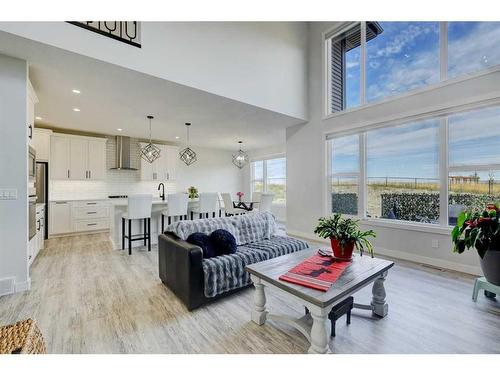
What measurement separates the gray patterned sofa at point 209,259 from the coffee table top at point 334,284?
1.58 ft

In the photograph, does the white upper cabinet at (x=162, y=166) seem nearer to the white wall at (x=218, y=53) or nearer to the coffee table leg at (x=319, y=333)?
the white wall at (x=218, y=53)

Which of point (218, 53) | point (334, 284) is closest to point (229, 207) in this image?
point (218, 53)

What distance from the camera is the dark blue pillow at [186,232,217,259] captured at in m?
2.50

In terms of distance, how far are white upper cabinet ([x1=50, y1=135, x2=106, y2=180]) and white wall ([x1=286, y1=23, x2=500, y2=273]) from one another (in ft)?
16.7

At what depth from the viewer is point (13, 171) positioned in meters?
2.62

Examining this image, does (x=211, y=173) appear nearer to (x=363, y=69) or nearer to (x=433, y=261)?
(x=363, y=69)

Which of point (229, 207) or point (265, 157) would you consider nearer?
point (229, 207)

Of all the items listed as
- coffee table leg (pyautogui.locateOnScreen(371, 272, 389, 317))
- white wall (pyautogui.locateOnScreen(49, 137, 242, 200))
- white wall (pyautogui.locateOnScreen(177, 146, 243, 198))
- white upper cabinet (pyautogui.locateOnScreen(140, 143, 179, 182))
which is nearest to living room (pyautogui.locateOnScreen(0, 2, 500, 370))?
coffee table leg (pyautogui.locateOnScreen(371, 272, 389, 317))

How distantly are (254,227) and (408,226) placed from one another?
259 centimetres

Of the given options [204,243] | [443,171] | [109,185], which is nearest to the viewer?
[204,243]

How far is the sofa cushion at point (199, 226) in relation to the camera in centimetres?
275

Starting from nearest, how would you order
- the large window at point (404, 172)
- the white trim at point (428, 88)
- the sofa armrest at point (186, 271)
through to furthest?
the sofa armrest at point (186, 271) → the white trim at point (428, 88) → the large window at point (404, 172)

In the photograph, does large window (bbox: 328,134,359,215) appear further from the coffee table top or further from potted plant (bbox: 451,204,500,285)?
the coffee table top

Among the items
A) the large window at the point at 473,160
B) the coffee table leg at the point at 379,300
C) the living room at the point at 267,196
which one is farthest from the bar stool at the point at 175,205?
the large window at the point at 473,160
